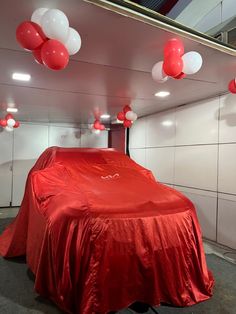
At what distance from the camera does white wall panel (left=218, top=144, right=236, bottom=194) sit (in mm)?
3347

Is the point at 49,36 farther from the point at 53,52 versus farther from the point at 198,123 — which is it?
the point at 198,123

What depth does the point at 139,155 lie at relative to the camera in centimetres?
588

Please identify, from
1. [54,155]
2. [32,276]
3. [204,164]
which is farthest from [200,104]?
[32,276]

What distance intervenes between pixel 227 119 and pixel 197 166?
0.93 meters

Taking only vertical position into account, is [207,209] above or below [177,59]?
below

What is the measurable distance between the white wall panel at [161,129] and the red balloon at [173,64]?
105 inches

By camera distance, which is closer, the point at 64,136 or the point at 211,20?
the point at 211,20

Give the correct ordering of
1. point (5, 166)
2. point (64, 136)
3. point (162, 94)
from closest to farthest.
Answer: point (162, 94) < point (5, 166) < point (64, 136)

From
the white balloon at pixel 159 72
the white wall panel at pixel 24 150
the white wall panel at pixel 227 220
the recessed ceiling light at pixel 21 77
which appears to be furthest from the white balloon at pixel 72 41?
Result: the white wall panel at pixel 24 150

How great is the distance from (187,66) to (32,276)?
268 centimetres

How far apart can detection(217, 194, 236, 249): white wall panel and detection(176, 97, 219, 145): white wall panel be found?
36.4 inches

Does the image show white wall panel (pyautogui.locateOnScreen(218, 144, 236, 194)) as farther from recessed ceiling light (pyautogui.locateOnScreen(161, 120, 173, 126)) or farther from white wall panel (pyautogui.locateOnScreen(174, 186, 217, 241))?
recessed ceiling light (pyautogui.locateOnScreen(161, 120, 173, 126))

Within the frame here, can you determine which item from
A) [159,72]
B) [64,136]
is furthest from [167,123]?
[64,136]

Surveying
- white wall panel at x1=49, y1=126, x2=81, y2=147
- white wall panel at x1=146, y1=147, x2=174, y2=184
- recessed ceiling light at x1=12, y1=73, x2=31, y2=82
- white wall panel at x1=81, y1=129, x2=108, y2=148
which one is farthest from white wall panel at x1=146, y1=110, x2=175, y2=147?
recessed ceiling light at x1=12, y1=73, x2=31, y2=82
